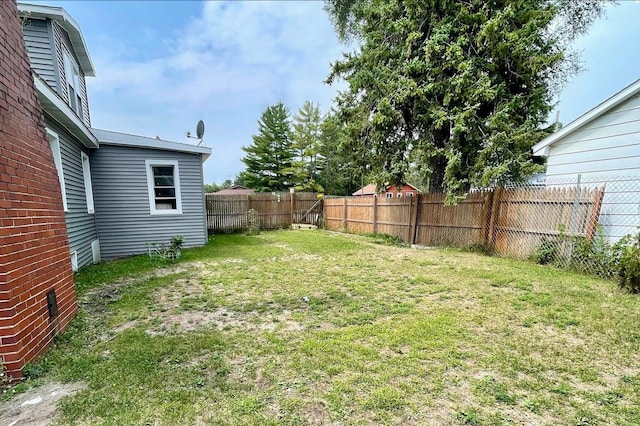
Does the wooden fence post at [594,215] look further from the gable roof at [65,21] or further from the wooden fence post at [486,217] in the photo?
the gable roof at [65,21]

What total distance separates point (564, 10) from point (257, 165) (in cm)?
2662

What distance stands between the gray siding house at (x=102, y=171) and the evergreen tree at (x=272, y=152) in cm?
2214

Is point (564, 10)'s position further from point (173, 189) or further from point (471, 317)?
point (173, 189)

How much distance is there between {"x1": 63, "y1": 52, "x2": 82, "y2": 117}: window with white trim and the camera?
6.59 m

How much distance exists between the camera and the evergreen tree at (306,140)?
Answer: 97.3ft

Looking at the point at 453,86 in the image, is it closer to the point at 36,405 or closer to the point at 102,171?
the point at 36,405

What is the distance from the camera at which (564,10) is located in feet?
29.8

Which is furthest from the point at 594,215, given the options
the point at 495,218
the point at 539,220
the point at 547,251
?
the point at 495,218

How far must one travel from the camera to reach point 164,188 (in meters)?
7.69

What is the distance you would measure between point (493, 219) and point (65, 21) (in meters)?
11.0

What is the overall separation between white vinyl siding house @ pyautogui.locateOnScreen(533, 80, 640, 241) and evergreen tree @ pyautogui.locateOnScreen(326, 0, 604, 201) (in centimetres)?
94

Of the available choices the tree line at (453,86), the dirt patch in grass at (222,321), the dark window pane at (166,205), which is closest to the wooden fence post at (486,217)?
the tree line at (453,86)

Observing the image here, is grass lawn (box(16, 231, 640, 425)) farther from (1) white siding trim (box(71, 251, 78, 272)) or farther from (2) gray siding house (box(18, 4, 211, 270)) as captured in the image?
(2) gray siding house (box(18, 4, 211, 270))

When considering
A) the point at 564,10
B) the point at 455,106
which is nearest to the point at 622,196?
the point at 455,106
